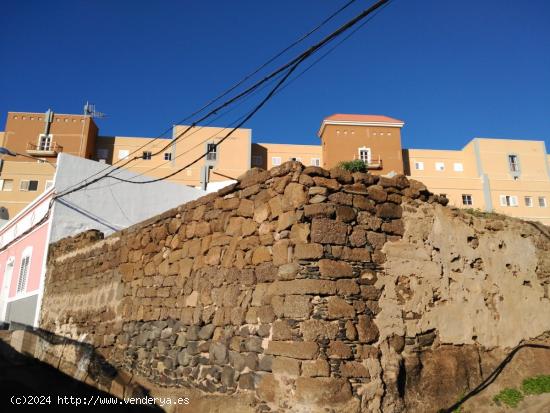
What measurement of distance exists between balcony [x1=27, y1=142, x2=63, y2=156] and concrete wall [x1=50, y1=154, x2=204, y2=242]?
86.3 ft

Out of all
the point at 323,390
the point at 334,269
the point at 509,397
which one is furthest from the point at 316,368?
the point at 509,397

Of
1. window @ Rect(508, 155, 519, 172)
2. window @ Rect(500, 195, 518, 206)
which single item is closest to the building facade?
window @ Rect(500, 195, 518, 206)

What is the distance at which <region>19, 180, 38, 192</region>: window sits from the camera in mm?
34562

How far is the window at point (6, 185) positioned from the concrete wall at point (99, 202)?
83.1 ft

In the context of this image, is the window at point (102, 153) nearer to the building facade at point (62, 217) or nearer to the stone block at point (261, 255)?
the building facade at point (62, 217)

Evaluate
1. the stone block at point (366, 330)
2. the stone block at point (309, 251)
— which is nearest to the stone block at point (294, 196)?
the stone block at point (309, 251)

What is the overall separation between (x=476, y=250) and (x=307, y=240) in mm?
2118

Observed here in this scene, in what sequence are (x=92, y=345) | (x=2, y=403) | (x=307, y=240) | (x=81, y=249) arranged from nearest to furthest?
(x=307, y=240), (x=2, y=403), (x=92, y=345), (x=81, y=249)

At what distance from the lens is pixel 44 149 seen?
37938mm

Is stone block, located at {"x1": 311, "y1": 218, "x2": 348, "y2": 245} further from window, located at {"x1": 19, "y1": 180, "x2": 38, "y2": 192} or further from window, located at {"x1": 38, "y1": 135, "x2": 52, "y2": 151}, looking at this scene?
window, located at {"x1": 38, "y1": 135, "x2": 52, "y2": 151}

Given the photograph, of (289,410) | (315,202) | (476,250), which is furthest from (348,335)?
(476,250)

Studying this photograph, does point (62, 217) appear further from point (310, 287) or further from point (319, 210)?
point (310, 287)

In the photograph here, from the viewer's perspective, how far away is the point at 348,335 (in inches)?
157

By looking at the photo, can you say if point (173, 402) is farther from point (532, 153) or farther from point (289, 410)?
point (532, 153)
